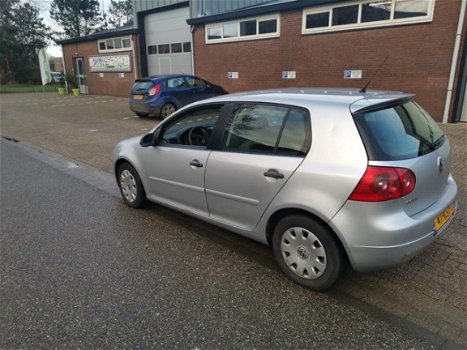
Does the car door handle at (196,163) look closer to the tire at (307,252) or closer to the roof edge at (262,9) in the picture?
the tire at (307,252)

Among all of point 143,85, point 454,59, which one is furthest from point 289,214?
point 143,85

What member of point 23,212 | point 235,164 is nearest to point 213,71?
point 23,212

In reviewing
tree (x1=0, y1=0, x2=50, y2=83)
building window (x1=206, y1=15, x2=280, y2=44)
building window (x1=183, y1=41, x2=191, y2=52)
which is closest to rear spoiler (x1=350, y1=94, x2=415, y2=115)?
building window (x1=206, y1=15, x2=280, y2=44)

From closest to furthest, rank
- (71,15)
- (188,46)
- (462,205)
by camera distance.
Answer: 1. (462,205)
2. (188,46)
3. (71,15)

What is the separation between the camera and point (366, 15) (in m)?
10.9

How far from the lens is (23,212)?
4.70m

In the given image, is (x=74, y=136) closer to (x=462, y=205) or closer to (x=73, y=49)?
(x=462, y=205)

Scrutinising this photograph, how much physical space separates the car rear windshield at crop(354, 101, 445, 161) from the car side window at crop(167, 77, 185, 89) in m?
10.3

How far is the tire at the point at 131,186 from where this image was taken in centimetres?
452

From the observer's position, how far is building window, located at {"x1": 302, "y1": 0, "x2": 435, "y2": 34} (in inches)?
391

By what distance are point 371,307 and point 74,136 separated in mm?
9743

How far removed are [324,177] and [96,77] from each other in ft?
84.9

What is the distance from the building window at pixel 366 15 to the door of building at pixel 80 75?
1987 centimetres

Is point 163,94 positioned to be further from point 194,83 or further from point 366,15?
point 366,15
